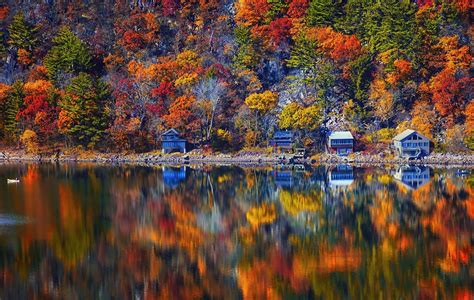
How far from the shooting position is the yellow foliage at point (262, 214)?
41.5 metres

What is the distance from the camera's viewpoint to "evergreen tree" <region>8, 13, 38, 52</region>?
9625 centimetres

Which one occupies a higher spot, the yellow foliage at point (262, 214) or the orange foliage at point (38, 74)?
the orange foliage at point (38, 74)

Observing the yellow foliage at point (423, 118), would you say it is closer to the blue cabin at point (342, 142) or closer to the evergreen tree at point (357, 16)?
the blue cabin at point (342, 142)

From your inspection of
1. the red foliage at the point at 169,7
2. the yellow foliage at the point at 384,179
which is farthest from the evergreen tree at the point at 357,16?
the yellow foliage at the point at 384,179

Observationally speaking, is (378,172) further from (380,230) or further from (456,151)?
(380,230)

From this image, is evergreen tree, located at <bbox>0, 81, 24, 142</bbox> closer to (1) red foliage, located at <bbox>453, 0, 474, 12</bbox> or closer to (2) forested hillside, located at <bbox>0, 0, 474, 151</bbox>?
(2) forested hillside, located at <bbox>0, 0, 474, 151</bbox>

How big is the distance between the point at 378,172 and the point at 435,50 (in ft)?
76.3

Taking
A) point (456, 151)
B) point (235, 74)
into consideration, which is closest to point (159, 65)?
point (235, 74)

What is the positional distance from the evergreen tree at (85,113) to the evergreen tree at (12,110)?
6389 mm

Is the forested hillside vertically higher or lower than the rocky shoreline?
higher

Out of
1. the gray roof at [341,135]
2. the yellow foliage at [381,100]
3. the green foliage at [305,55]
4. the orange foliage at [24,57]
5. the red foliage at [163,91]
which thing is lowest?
the gray roof at [341,135]

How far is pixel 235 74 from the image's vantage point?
281 ft

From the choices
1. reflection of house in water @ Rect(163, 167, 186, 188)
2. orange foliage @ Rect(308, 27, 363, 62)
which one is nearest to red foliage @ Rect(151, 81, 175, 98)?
reflection of house in water @ Rect(163, 167, 186, 188)

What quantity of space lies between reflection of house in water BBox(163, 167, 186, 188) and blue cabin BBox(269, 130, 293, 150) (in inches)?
482
